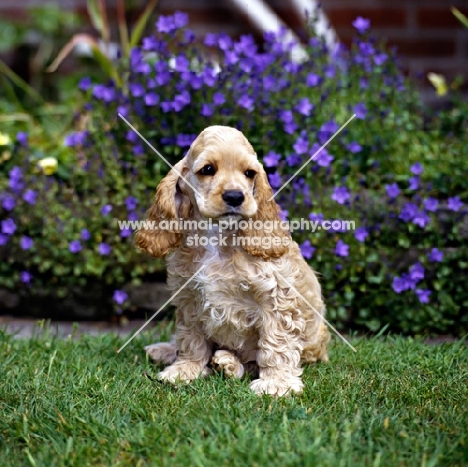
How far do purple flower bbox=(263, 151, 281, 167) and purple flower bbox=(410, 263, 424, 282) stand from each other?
3.86 ft

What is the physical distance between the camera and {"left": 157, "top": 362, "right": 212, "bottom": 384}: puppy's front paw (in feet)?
12.1

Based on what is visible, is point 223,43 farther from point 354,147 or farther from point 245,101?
point 354,147

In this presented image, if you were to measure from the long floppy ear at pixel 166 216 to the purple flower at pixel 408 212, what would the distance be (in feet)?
5.61

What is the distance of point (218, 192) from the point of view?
337 centimetres

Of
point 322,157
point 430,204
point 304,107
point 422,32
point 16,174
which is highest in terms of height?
point 422,32

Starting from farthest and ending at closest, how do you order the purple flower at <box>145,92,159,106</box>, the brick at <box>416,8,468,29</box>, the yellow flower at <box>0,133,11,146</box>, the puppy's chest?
the brick at <box>416,8,468,29</box> < the yellow flower at <box>0,133,11,146</box> < the purple flower at <box>145,92,159,106</box> < the puppy's chest

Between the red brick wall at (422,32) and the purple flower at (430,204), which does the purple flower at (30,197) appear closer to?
the purple flower at (430,204)

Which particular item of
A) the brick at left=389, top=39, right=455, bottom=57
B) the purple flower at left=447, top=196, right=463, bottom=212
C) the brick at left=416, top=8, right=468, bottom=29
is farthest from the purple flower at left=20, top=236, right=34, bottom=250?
the brick at left=416, top=8, right=468, bottom=29

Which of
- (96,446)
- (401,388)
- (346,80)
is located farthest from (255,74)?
(96,446)

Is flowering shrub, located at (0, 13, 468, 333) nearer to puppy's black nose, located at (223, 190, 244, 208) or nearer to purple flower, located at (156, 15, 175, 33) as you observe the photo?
purple flower, located at (156, 15, 175, 33)

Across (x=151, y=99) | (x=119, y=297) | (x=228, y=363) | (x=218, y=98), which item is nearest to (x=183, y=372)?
(x=228, y=363)

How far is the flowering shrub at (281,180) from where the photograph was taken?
478cm

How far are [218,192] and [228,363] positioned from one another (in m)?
0.97

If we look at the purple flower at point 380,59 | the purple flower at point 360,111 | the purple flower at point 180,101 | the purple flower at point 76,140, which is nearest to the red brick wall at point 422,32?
the purple flower at point 380,59
